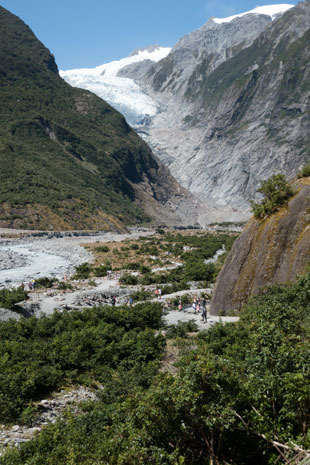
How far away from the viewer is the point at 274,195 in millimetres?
18188

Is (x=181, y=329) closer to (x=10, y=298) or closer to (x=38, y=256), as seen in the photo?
(x=10, y=298)

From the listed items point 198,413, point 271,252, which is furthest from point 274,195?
point 198,413

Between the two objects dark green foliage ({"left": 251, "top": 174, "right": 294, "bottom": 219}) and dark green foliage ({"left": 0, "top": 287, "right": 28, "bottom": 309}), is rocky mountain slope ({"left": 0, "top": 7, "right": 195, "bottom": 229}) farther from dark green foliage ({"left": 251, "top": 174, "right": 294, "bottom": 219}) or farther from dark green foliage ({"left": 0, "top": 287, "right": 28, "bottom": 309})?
dark green foliage ({"left": 251, "top": 174, "right": 294, "bottom": 219})

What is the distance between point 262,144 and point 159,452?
176966 mm

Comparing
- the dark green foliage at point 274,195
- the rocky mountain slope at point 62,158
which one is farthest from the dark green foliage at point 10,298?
the rocky mountain slope at point 62,158

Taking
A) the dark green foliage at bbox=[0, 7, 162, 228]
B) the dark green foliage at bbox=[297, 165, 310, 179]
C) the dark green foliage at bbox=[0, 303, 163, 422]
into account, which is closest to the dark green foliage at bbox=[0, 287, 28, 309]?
the dark green foliage at bbox=[0, 303, 163, 422]

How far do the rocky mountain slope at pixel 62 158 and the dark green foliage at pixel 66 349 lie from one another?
192 feet

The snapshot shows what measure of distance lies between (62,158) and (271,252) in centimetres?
10778

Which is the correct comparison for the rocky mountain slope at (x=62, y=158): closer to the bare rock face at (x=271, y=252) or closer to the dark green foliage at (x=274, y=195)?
the bare rock face at (x=271, y=252)

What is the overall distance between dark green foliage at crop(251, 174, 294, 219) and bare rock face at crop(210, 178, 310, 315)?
1.34 ft

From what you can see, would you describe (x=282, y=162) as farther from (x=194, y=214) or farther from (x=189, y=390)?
(x=189, y=390)

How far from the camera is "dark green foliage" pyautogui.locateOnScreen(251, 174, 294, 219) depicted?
1800cm

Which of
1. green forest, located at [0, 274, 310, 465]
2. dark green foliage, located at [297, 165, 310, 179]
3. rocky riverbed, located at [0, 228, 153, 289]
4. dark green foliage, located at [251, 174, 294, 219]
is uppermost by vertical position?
dark green foliage, located at [297, 165, 310, 179]

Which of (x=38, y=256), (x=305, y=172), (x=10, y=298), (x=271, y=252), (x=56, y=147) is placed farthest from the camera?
(x=56, y=147)
